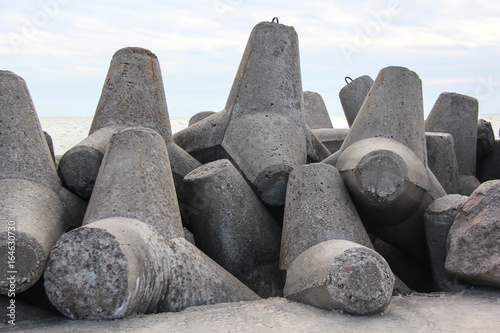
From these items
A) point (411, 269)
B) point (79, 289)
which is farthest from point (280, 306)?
point (411, 269)

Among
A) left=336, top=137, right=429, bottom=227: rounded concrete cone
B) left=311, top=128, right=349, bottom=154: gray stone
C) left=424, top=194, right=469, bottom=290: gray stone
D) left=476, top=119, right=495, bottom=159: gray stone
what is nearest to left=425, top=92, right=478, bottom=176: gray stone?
left=476, top=119, right=495, bottom=159: gray stone

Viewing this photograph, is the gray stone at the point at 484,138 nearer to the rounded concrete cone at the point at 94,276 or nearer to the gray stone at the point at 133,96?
the gray stone at the point at 133,96

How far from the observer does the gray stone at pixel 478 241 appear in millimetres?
2414

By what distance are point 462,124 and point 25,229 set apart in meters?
3.73

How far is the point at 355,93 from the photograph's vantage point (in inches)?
216

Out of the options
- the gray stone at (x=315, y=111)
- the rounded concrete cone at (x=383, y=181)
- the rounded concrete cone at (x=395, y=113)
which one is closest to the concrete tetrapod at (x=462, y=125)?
the rounded concrete cone at (x=395, y=113)

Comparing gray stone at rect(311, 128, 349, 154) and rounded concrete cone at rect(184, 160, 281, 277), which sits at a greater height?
gray stone at rect(311, 128, 349, 154)

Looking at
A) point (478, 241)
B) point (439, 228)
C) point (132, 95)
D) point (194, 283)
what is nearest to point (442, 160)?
point (439, 228)

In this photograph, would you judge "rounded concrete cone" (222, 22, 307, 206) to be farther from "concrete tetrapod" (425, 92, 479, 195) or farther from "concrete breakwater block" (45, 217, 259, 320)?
"concrete tetrapod" (425, 92, 479, 195)

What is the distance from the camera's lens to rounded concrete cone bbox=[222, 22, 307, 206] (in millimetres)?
3365

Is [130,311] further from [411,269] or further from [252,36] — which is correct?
[252,36]

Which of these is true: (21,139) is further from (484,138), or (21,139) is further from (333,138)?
(484,138)

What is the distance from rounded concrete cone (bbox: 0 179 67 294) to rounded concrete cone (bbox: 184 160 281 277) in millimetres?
716

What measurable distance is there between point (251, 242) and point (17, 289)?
1.27m
